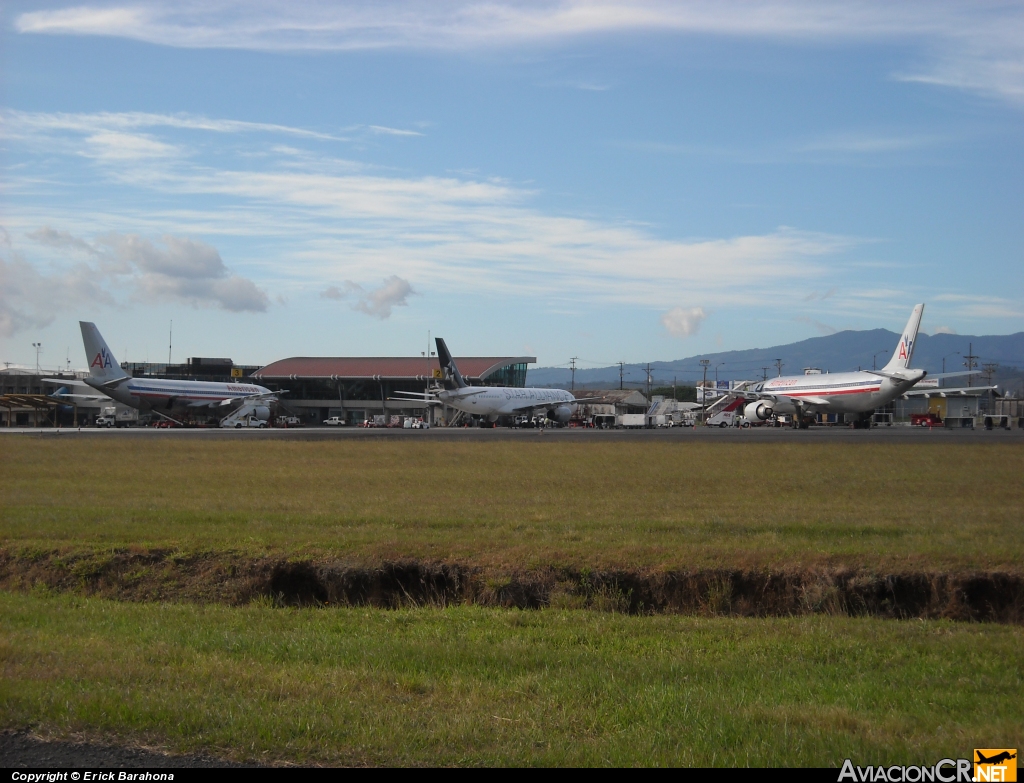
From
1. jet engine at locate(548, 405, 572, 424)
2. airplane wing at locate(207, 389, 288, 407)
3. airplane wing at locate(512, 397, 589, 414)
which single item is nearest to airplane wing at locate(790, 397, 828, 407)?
jet engine at locate(548, 405, 572, 424)

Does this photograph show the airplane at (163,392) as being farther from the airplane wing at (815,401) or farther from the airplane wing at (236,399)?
the airplane wing at (815,401)

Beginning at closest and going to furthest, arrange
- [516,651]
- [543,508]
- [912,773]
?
[912,773] < [516,651] < [543,508]

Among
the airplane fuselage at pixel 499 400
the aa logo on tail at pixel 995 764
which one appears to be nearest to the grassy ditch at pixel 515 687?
the aa logo on tail at pixel 995 764

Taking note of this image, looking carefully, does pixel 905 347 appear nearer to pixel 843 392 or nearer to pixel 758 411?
pixel 843 392

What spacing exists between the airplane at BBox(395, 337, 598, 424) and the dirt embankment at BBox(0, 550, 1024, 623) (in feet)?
234

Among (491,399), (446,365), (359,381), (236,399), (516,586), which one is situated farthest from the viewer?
(359,381)

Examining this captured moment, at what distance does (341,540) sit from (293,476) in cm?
1299

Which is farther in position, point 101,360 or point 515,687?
point 101,360

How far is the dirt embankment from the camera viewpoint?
11.7m

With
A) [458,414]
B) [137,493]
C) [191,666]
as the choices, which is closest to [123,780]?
[191,666]

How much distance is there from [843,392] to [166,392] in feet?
202

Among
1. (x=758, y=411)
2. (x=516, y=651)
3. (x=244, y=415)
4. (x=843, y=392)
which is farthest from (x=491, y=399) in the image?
(x=516, y=651)

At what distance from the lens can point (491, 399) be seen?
8669cm

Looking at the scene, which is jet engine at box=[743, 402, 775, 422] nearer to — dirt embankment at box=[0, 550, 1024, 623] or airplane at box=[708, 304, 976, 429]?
airplane at box=[708, 304, 976, 429]
